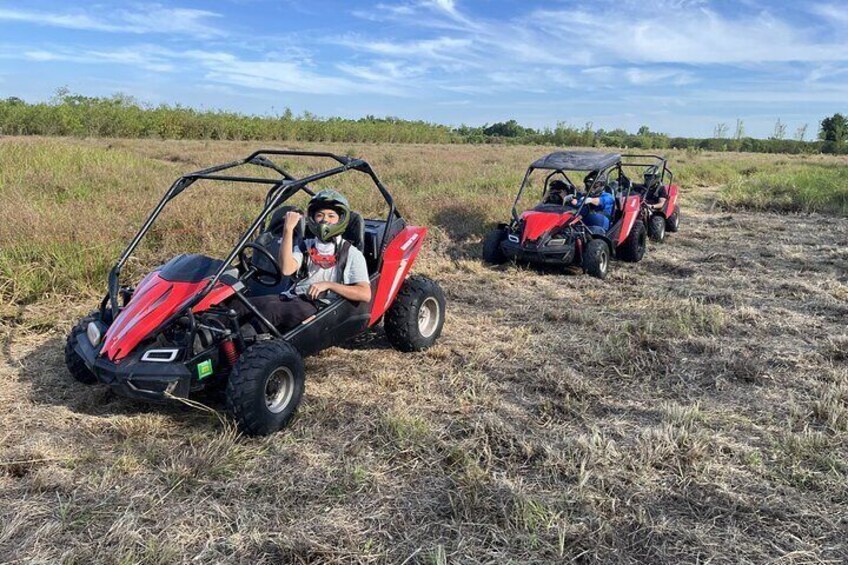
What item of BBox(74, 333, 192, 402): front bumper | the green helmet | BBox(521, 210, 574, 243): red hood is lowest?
BBox(74, 333, 192, 402): front bumper

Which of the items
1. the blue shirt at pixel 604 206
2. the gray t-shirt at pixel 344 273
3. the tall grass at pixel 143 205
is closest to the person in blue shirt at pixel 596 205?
the blue shirt at pixel 604 206

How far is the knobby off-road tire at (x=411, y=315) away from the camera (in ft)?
14.6

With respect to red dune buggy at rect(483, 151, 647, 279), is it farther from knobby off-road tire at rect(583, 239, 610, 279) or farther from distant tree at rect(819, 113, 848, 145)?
distant tree at rect(819, 113, 848, 145)

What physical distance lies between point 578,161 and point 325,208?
4849mm

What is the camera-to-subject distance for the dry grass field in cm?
245

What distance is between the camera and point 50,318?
4809 mm

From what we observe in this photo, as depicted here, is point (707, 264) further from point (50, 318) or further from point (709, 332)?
point (50, 318)

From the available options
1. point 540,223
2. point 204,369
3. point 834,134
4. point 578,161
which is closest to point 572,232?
point 540,223

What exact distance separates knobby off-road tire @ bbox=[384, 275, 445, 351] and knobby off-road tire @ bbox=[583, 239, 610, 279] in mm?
3138

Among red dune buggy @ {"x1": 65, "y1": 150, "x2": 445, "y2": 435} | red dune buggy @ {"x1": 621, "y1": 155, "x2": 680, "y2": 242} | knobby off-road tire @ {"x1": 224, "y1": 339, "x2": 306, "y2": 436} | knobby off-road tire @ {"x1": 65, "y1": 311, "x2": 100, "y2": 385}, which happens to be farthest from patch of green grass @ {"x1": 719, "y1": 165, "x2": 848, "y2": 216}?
knobby off-road tire @ {"x1": 65, "y1": 311, "x2": 100, "y2": 385}

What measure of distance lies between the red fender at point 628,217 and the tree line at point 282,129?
26.4 m

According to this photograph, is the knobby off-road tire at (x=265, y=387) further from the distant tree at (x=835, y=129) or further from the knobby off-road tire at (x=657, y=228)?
the distant tree at (x=835, y=129)

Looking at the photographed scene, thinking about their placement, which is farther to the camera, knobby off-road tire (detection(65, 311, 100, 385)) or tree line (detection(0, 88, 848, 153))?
tree line (detection(0, 88, 848, 153))

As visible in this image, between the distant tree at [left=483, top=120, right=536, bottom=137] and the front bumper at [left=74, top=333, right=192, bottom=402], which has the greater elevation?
the distant tree at [left=483, top=120, right=536, bottom=137]
